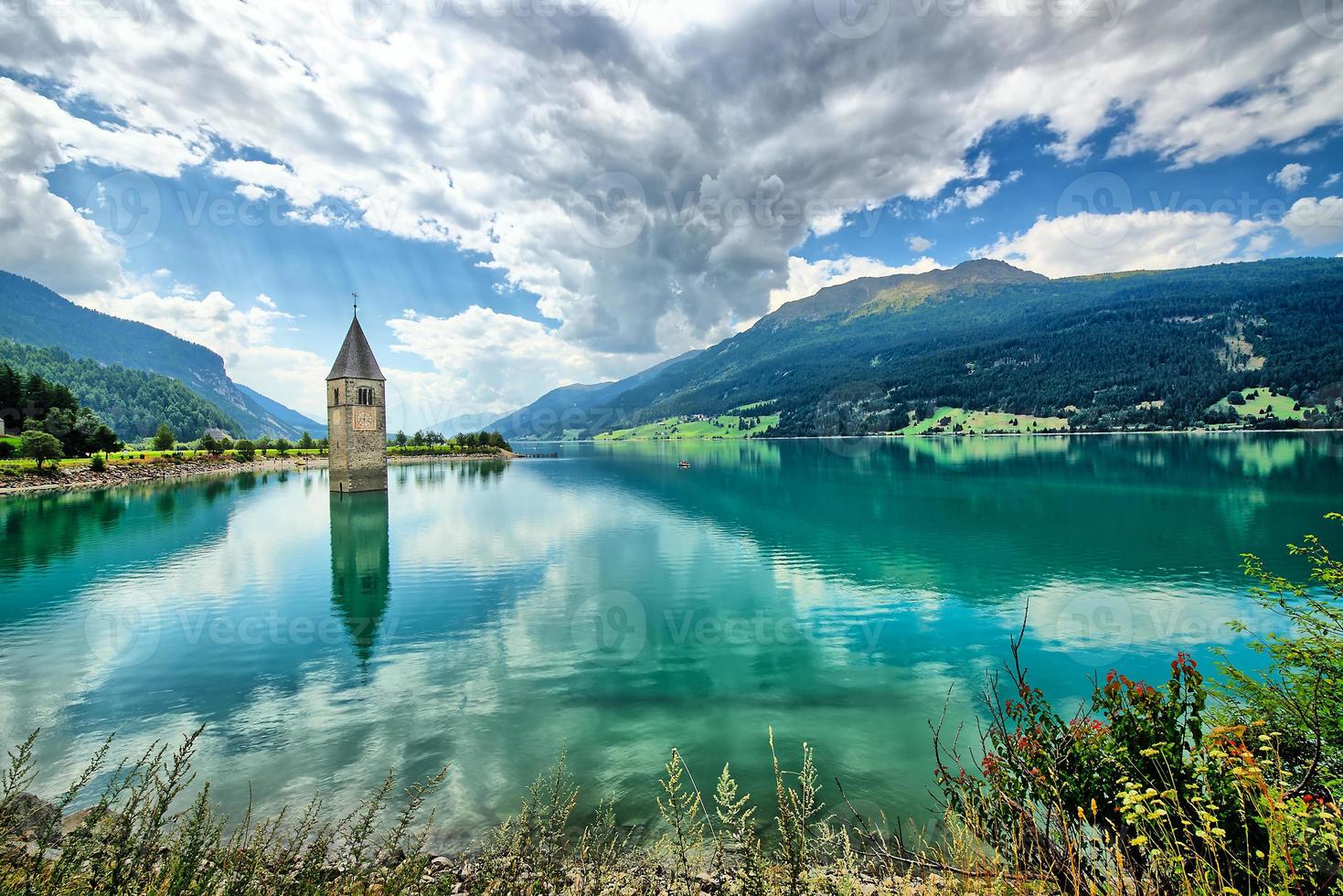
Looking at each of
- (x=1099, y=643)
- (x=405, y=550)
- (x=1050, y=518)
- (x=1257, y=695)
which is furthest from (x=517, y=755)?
(x=1050, y=518)

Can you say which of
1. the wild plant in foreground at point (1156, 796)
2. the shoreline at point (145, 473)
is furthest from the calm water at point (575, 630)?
the shoreline at point (145, 473)

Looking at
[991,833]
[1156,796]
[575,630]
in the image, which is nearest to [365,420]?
[575,630]

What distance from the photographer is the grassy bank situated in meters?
4.66

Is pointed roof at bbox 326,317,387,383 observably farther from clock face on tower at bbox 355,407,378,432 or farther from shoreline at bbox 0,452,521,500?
shoreline at bbox 0,452,521,500

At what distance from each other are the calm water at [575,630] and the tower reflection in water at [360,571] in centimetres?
20

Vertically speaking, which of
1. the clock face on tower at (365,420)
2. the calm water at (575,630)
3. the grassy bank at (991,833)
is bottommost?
the calm water at (575,630)

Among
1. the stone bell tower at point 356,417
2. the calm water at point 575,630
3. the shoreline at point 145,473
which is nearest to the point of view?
the calm water at point 575,630

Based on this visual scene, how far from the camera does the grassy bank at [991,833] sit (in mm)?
4664

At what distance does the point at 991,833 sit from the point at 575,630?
50.5ft

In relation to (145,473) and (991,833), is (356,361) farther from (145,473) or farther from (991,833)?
(991,833)

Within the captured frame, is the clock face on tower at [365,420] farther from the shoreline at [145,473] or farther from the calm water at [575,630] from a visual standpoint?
the shoreline at [145,473]

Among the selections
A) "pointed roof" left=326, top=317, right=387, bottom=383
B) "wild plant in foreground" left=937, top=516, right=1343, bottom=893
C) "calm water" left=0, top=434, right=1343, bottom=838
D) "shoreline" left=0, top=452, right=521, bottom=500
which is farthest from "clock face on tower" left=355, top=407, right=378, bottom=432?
"wild plant in foreground" left=937, top=516, right=1343, bottom=893

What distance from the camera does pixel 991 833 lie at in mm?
6445

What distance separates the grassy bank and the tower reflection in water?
1068 cm
